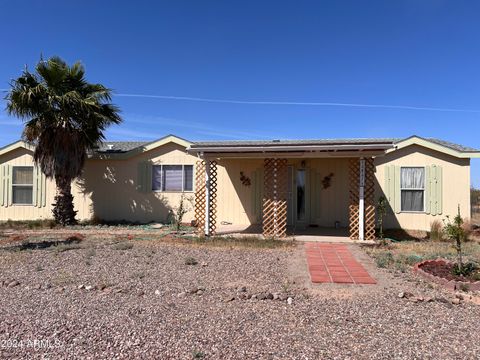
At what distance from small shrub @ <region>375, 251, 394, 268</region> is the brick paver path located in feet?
1.33

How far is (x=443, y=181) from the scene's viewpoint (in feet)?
40.0

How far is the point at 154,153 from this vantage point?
14.3 meters

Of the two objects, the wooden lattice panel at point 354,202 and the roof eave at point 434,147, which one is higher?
the roof eave at point 434,147

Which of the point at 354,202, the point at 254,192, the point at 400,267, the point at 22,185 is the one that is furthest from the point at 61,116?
the point at 400,267

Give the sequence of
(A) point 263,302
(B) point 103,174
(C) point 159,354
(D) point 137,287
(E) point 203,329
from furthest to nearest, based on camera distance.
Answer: (B) point 103,174 → (D) point 137,287 → (A) point 263,302 → (E) point 203,329 → (C) point 159,354

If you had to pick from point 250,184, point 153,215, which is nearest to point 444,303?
point 250,184

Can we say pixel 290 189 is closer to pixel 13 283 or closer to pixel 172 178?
pixel 172 178

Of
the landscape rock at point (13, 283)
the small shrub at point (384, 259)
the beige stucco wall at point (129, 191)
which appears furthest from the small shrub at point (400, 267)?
the beige stucco wall at point (129, 191)

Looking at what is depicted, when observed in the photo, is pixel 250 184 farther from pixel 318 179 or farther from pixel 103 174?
pixel 103 174

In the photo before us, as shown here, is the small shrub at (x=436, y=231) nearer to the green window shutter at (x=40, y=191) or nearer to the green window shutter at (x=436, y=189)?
the green window shutter at (x=436, y=189)

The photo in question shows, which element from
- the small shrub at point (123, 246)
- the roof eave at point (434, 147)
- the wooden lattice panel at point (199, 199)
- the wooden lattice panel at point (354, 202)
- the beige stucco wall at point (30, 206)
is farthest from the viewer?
the beige stucco wall at point (30, 206)

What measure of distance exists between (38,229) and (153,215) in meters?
3.90

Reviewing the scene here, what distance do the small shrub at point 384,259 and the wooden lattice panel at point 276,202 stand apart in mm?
3017

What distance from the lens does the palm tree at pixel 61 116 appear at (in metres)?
12.1
